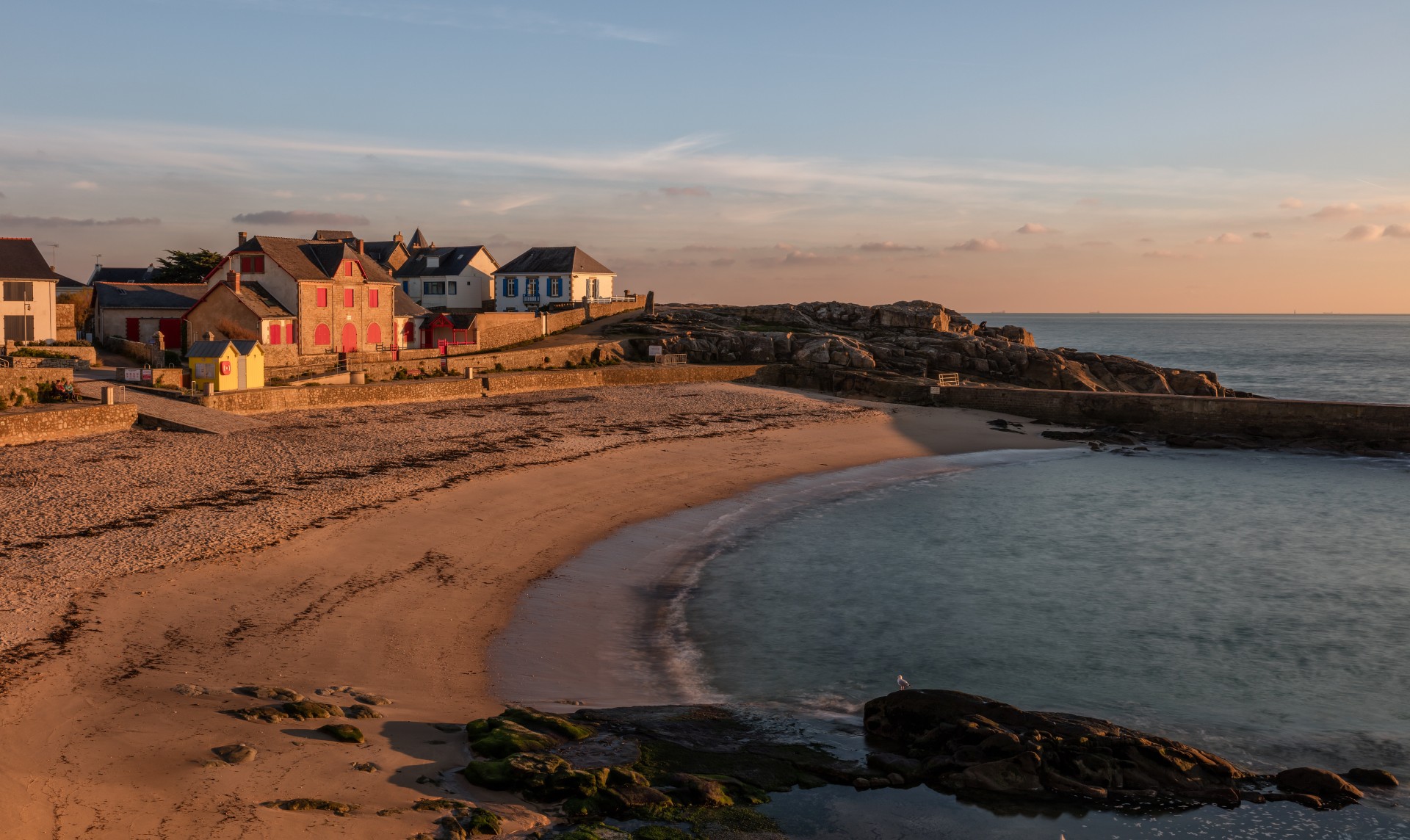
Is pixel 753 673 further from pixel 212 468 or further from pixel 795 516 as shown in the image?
pixel 212 468

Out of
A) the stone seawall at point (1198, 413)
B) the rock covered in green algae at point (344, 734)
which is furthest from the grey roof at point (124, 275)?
the rock covered in green algae at point (344, 734)

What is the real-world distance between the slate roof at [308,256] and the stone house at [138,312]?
16.0 feet

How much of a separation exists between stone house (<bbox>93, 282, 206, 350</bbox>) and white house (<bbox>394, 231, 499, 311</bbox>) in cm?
2252

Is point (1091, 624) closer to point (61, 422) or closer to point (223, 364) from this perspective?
point (61, 422)

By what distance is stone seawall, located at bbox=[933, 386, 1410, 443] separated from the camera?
141ft

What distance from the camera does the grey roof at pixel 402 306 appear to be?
5285cm

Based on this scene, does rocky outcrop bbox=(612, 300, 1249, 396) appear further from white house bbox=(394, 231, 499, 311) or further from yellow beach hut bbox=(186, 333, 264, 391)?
yellow beach hut bbox=(186, 333, 264, 391)

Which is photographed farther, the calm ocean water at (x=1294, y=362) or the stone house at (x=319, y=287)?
the calm ocean water at (x=1294, y=362)

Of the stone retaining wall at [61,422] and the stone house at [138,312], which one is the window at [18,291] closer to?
the stone house at [138,312]

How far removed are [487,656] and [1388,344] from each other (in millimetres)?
210652

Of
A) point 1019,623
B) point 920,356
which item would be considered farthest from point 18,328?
point 920,356

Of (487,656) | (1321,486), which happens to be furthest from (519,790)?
(1321,486)

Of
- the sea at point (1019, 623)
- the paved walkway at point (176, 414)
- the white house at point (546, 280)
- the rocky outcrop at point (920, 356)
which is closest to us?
the sea at point (1019, 623)

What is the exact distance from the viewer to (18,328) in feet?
135
